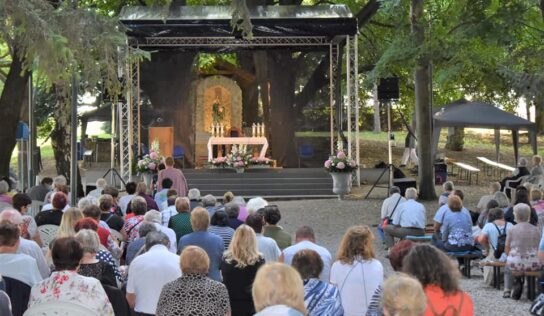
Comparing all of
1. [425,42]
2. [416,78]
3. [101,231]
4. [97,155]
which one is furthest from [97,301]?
[97,155]

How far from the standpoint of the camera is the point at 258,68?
3019cm

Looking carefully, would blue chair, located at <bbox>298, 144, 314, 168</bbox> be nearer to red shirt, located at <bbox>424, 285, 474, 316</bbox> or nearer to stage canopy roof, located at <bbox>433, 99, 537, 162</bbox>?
stage canopy roof, located at <bbox>433, 99, 537, 162</bbox>

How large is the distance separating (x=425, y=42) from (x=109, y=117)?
16.9m

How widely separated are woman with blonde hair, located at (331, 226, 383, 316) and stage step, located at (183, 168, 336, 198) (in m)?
18.1

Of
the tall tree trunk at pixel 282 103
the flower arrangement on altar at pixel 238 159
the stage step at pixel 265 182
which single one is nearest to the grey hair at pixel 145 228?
the stage step at pixel 265 182

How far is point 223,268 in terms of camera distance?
759 centimetres

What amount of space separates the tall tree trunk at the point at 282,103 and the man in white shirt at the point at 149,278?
22404 millimetres

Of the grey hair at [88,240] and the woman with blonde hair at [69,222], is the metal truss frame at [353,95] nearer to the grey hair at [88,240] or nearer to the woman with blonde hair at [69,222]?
the woman with blonde hair at [69,222]

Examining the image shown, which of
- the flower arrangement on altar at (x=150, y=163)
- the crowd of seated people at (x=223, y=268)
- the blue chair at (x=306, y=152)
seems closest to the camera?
the crowd of seated people at (x=223, y=268)

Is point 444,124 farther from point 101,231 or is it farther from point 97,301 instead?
point 97,301

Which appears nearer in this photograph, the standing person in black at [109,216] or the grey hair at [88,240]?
the grey hair at [88,240]

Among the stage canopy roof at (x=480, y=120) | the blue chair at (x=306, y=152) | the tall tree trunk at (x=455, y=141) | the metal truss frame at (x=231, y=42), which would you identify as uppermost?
the metal truss frame at (x=231, y=42)

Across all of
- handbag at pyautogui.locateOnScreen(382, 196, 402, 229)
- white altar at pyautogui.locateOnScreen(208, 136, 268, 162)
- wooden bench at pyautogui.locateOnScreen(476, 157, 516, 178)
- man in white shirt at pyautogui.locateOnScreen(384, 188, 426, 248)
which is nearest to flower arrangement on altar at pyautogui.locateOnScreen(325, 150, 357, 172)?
white altar at pyautogui.locateOnScreen(208, 136, 268, 162)

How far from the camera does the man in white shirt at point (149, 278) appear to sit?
708 cm
